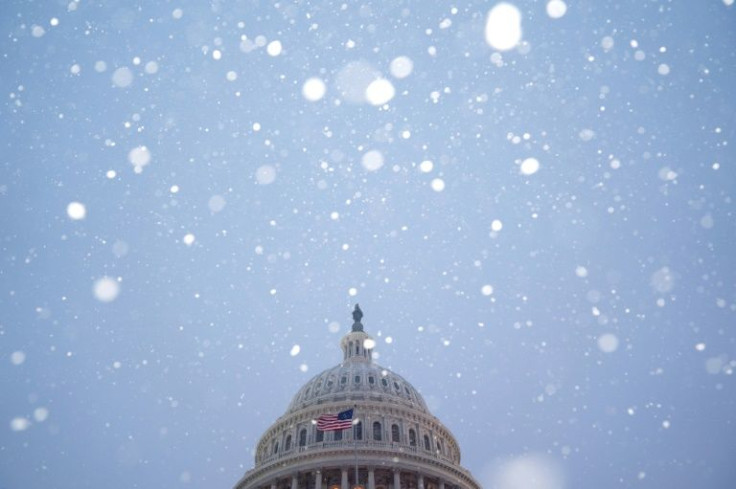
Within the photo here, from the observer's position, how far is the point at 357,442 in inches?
2354

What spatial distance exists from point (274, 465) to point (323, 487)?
5931mm

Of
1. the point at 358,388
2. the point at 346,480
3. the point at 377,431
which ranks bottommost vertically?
the point at 346,480

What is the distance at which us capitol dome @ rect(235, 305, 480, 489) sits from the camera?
2279 inches

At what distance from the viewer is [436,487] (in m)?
60.4

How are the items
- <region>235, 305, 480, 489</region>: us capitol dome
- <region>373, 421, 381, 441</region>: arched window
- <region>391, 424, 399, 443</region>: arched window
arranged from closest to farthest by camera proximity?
<region>235, 305, 480, 489</region>: us capitol dome < <region>373, 421, 381, 441</region>: arched window < <region>391, 424, 399, 443</region>: arched window

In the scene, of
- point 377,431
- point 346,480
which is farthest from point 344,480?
point 377,431

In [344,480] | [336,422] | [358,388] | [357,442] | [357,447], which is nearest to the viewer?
[336,422]

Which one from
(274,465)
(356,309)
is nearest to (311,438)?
(274,465)

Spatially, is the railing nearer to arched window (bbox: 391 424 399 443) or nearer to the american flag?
arched window (bbox: 391 424 399 443)

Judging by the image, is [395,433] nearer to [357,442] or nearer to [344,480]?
[357,442]

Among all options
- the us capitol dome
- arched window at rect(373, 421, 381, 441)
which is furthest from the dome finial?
arched window at rect(373, 421, 381, 441)

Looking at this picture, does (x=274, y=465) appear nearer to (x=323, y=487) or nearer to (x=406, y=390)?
(x=323, y=487)

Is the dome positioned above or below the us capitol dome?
above

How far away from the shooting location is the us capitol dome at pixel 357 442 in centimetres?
5788
